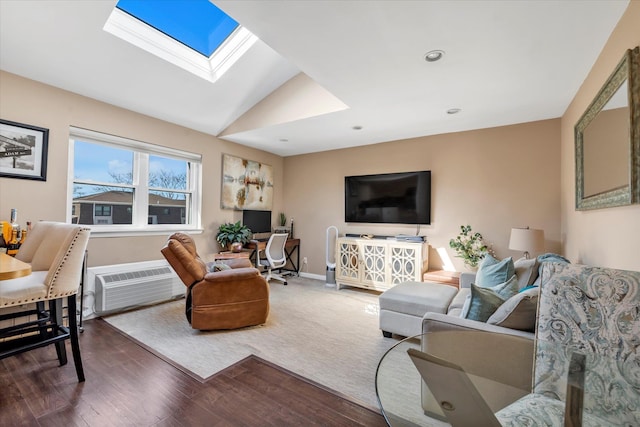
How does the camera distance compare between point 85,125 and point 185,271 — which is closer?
point 185,271

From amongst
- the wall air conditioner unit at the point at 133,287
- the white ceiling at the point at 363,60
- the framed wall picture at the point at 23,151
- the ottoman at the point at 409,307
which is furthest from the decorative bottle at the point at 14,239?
the ottoman at the point at 409,307

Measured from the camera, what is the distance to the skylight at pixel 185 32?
254 cm

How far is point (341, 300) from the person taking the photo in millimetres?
3975

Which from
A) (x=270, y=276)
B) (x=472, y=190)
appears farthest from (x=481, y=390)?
(x=270, y=276)

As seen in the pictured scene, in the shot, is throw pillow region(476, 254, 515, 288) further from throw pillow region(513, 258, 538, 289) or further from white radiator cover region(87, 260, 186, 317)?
white radiator cover region(87, 260, 186, 317)

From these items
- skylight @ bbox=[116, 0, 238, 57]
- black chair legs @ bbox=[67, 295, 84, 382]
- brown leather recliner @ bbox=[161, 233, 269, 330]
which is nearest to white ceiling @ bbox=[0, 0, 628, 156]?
skylight @ bbox=[116, 0, 238, 57]

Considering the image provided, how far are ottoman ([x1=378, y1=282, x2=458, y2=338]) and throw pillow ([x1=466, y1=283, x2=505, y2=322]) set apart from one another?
2.34 ft

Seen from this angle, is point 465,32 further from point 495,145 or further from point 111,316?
point 111,316

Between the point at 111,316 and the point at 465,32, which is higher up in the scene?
the point at 465,32

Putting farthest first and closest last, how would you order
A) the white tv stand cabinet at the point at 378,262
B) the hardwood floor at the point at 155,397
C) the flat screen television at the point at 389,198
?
the flat screen television at the point at 389,198, the white tv stand cabinet at the point at 378,262, the hardwood floor at the point at 155,397

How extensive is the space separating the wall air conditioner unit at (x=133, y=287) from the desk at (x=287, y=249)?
1.22 meters

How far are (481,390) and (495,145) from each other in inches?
140

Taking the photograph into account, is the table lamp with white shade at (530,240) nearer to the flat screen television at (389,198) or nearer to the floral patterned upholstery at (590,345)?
the flat screen television at (389,198)

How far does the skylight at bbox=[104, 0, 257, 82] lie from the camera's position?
2.54m
